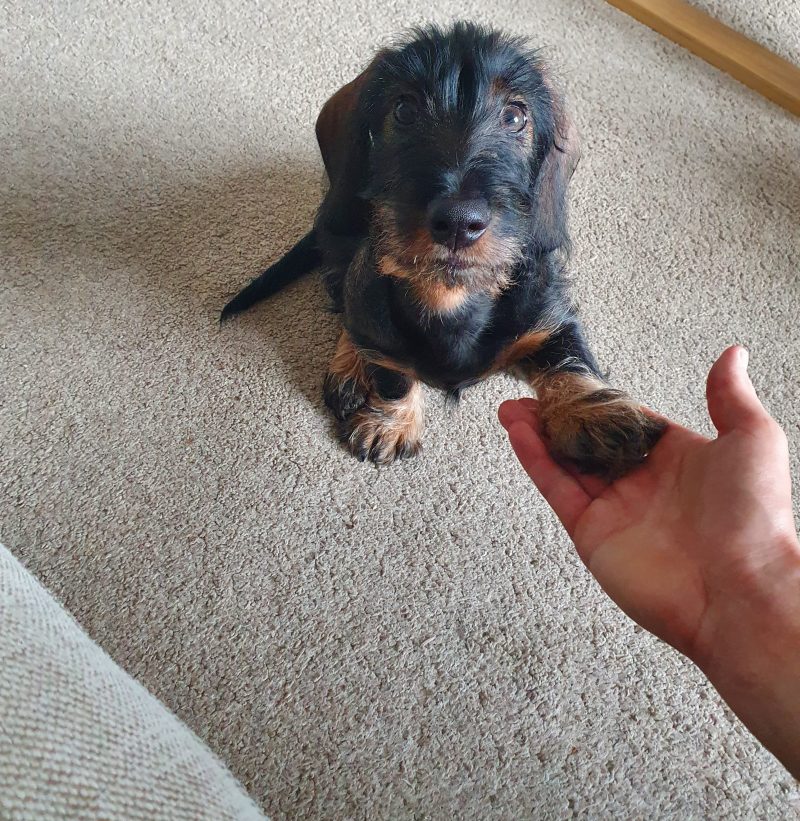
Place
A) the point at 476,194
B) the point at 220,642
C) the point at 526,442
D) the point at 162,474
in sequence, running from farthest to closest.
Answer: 1. the point at 162,474
2. the point at 220,642
3. the point at 526,442
4. the point at 476,194

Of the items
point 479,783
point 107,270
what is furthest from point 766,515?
point 107,270

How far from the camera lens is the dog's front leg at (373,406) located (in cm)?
147

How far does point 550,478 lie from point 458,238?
43cm

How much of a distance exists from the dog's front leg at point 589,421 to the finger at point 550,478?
23 mm

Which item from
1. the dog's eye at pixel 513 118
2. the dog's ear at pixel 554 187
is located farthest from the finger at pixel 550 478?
the dog's eye at pixel 513 118

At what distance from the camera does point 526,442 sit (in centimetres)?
115

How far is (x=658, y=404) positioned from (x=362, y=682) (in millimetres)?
931

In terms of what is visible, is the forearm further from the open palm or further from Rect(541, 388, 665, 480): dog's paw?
Rect(541, 388, 665, 480): dog's paw

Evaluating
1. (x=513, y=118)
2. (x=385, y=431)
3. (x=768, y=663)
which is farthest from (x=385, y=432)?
(x=768, y=663)

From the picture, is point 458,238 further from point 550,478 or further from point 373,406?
point 373,406

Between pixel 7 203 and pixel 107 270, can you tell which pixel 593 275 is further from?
pixel 7 203

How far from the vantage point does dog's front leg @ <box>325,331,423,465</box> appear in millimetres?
1466

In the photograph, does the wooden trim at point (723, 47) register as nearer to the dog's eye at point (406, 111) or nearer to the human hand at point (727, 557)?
the dog's eye at point (406, 111)

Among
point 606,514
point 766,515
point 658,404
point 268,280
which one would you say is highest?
point 766,515
